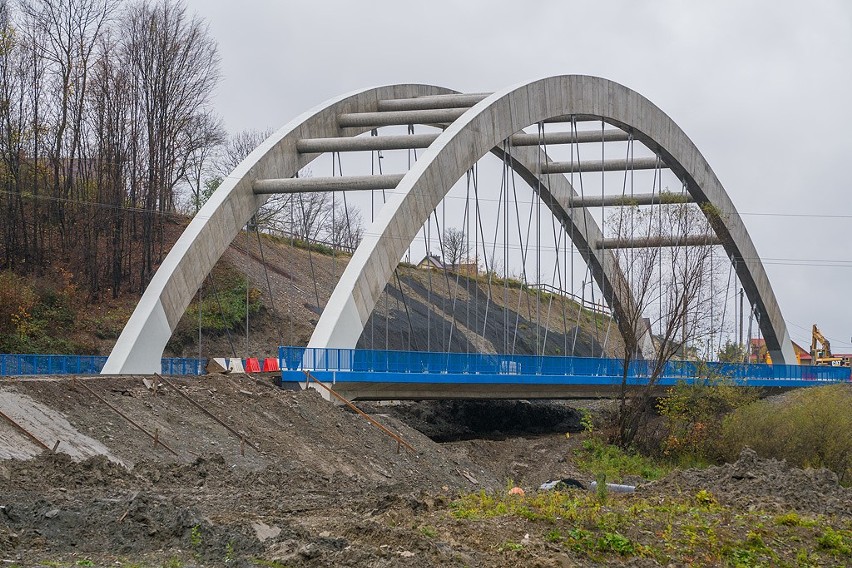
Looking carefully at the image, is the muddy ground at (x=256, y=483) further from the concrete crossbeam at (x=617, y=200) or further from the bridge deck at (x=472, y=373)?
the concrete crossbeam at (x=617, y=200)

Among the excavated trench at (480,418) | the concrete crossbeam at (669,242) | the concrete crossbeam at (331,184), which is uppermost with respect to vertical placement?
the concrete crossbeam at (331,184)

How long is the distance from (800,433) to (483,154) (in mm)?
11637

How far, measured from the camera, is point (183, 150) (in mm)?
52594

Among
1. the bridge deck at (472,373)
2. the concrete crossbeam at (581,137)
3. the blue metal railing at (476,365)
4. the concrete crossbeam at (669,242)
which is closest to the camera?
the blue metal railing at (476,365)

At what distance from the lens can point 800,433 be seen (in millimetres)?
31344

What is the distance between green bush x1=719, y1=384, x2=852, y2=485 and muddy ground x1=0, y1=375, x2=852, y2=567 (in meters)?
4.91

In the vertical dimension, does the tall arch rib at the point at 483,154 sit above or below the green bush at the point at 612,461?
above

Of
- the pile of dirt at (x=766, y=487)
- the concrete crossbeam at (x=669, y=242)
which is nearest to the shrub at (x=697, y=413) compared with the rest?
the concrete crossbeam at (x=669, y=242)

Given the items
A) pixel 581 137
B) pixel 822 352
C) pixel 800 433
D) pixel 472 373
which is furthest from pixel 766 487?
pixel 822 352

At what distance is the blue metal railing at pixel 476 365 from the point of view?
2806cm

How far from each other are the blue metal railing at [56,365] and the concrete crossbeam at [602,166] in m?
20.9

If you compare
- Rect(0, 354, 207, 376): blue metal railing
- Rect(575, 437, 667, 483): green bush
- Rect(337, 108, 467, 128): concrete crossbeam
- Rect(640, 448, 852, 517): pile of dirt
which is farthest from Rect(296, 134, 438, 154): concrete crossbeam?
Rect(640, 448, 852, 517): pile of dirt

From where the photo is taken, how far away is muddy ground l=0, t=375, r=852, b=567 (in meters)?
11.5

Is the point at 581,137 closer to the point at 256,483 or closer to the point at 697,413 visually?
the point at 697,413
